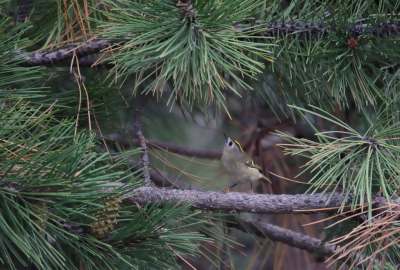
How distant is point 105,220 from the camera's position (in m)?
0.81

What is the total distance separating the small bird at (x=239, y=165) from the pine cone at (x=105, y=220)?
1.06 meters

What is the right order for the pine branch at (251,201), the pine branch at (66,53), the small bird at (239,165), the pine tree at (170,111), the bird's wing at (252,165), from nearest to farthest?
the pine tree at (170,111)
the pine branch at (251,201)
the pine branch at (66,53)
the bird's wing at (252,165)
the small bird at (239,165)

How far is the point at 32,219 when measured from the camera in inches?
28.9

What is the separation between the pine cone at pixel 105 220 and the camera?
79 centimetres

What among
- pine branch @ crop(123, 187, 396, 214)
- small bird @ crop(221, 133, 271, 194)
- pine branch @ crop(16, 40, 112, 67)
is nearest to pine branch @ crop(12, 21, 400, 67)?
pine branch @ crop(16, 40, 112, 67)

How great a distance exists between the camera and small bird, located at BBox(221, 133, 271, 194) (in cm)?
185

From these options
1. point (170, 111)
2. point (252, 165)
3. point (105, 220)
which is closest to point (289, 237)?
point (252, 165)

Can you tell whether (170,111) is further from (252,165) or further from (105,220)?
(252,165)

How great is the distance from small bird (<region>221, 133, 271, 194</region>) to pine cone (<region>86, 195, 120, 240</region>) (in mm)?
1063

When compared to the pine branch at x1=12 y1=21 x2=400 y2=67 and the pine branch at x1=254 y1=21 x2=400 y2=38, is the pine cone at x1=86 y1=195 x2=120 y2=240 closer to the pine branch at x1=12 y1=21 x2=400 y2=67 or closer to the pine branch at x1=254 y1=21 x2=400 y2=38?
the pine branch at x1=12 y1=21 x2=400 y2=67

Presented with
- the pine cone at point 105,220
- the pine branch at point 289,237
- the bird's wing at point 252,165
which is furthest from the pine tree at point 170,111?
the bird's wing at point 252,165

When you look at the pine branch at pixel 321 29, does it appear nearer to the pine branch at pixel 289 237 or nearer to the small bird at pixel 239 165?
the pine branch at pixel 289 237

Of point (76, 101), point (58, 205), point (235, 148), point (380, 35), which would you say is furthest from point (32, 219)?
point (235, 148)

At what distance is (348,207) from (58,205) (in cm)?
61
